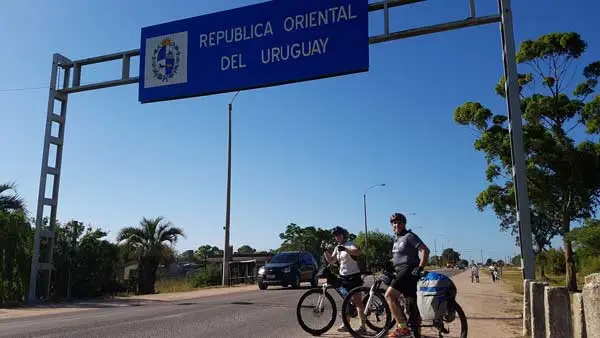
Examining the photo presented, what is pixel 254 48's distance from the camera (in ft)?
46.5

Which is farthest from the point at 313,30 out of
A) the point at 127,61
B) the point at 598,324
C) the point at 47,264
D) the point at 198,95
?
the point at 47,264

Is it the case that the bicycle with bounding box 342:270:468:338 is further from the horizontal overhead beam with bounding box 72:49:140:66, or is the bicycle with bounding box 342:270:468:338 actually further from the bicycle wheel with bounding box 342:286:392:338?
the horizontal overhead beam with bounding box 72:49:140:66

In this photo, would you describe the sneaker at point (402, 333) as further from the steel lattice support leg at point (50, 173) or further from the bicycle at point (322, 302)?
the steel lattice support leg at point (50, 173)

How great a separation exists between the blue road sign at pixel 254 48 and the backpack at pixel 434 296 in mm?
7199

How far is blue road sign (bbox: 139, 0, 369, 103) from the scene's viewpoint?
13367mm

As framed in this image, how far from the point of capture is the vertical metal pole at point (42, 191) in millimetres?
17109

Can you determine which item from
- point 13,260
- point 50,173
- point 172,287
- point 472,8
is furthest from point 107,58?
point 172,287

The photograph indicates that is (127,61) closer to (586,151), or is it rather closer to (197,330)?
(197,330)

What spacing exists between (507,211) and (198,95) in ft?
63.8

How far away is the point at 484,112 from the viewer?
23422 millimetres

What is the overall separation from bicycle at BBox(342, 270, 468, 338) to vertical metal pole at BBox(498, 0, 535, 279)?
3338 millimetres

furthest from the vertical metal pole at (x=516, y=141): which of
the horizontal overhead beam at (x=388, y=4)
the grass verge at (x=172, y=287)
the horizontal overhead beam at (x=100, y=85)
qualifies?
the grass verge at (x=172, y=287)

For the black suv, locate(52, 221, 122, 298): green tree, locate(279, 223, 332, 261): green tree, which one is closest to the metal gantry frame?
locate(52, 221, 122, 298): green tree

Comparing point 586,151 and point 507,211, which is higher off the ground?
point 586,151
